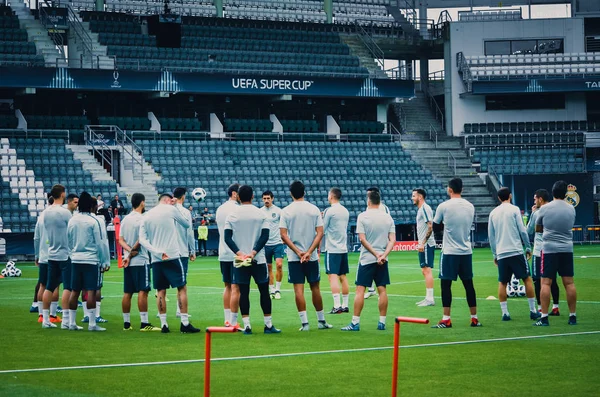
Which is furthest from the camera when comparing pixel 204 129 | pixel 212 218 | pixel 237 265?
pixel 204 129

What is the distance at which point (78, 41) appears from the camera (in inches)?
2005

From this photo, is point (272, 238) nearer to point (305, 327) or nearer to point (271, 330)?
point (305, 327)

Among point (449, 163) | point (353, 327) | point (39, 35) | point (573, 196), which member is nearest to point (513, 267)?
point (353, 327)

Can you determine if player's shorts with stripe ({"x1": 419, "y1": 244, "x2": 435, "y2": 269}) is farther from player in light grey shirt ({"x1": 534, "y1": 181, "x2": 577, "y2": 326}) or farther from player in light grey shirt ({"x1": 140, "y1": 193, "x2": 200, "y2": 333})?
player in light grey shirt ({"x1": 140, "y1": 193, "x2": 200, "y2": 333})

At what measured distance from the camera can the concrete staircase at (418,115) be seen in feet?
194

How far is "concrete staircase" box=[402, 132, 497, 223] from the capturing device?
5244cm

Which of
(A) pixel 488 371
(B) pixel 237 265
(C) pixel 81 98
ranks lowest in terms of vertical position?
(A) pixel 488 371

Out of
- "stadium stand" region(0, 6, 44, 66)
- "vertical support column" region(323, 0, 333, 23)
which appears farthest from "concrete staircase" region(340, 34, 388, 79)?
"stadium stand" region(0, 6, 44, 66)

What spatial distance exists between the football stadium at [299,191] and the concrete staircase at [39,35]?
209mm

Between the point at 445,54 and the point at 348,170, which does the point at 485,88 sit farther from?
the point at 348,170

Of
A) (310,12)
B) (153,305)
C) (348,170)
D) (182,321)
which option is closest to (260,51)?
(310,12)

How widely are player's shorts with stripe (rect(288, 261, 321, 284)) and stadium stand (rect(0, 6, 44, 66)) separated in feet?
114

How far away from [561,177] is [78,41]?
1040 inches

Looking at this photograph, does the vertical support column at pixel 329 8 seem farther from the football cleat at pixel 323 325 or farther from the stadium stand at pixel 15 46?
the football cleat at pixel 323 325
